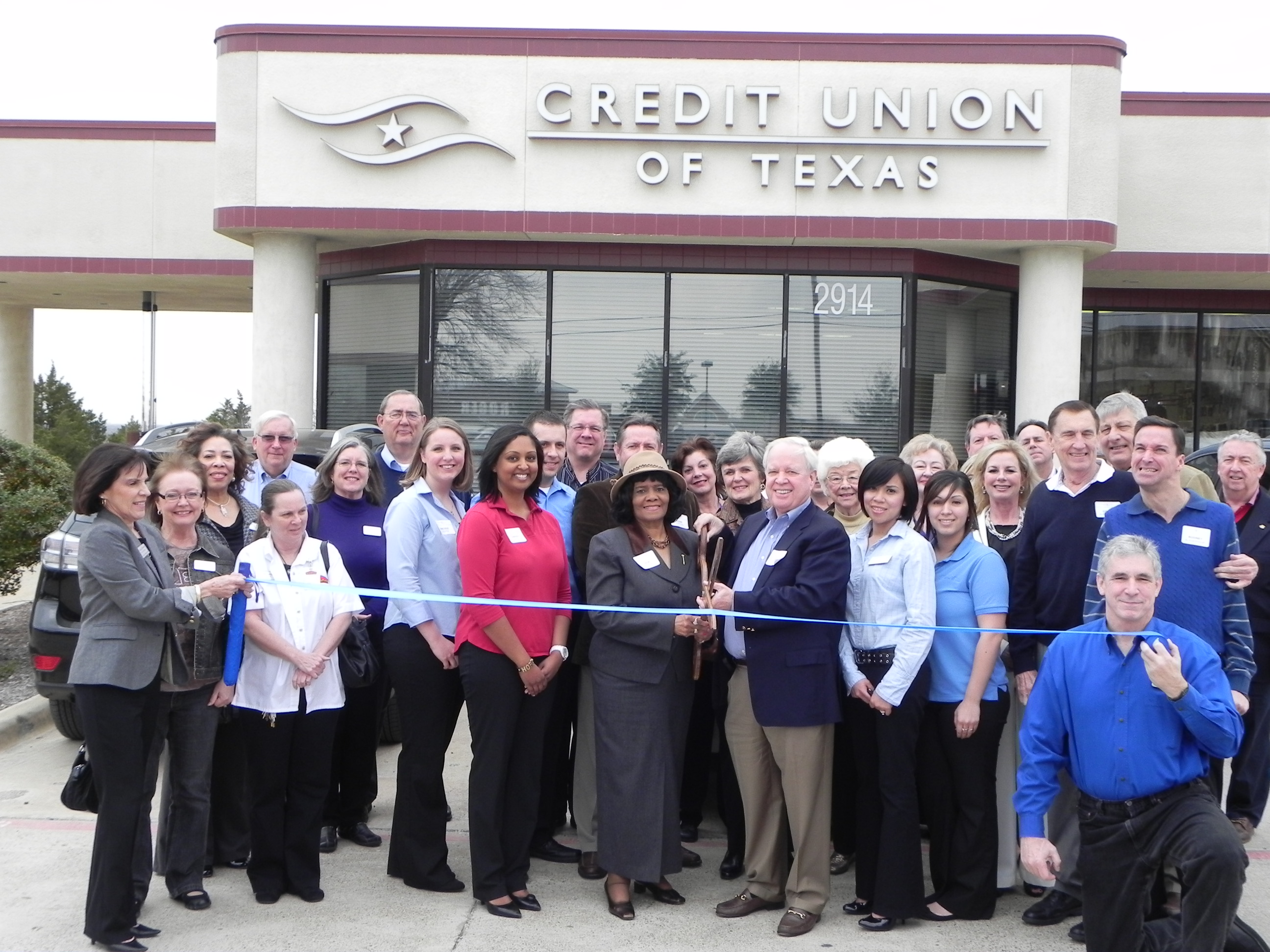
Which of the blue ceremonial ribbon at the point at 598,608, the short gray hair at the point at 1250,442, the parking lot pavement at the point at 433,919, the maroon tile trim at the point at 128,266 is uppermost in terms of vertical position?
the maroon tile trim at the point at 128,266

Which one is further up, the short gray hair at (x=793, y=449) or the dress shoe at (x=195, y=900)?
the short gray hair at (x=793, y=449)

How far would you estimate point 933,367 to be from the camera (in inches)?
553

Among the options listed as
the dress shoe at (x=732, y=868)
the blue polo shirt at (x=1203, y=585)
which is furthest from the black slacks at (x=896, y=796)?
the blue polo shirt at (x=1203, y=585)

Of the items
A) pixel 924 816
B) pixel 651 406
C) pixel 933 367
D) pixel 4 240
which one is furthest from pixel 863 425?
pixel 4 240

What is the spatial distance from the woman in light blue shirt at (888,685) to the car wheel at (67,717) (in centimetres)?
443

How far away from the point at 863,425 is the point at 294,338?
663cm

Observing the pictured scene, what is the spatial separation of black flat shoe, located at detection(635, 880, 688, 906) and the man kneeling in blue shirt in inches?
64.2

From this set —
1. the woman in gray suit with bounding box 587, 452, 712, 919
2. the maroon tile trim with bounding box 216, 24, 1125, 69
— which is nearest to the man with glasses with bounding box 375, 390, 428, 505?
the woman in gray suit with bounding box 587, 452, 712, 919

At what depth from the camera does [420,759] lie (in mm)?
5176

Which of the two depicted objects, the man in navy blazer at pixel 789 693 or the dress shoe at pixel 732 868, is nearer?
the man in navy blazer at pixel 789 693

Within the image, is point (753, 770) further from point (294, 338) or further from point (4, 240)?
point (4, 240)

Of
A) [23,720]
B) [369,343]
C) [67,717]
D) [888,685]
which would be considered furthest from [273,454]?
[369,343]

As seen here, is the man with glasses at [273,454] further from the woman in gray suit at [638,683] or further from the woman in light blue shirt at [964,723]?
the woman in light blue shirt at [964,723]

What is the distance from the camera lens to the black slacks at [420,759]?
5.18 metres
